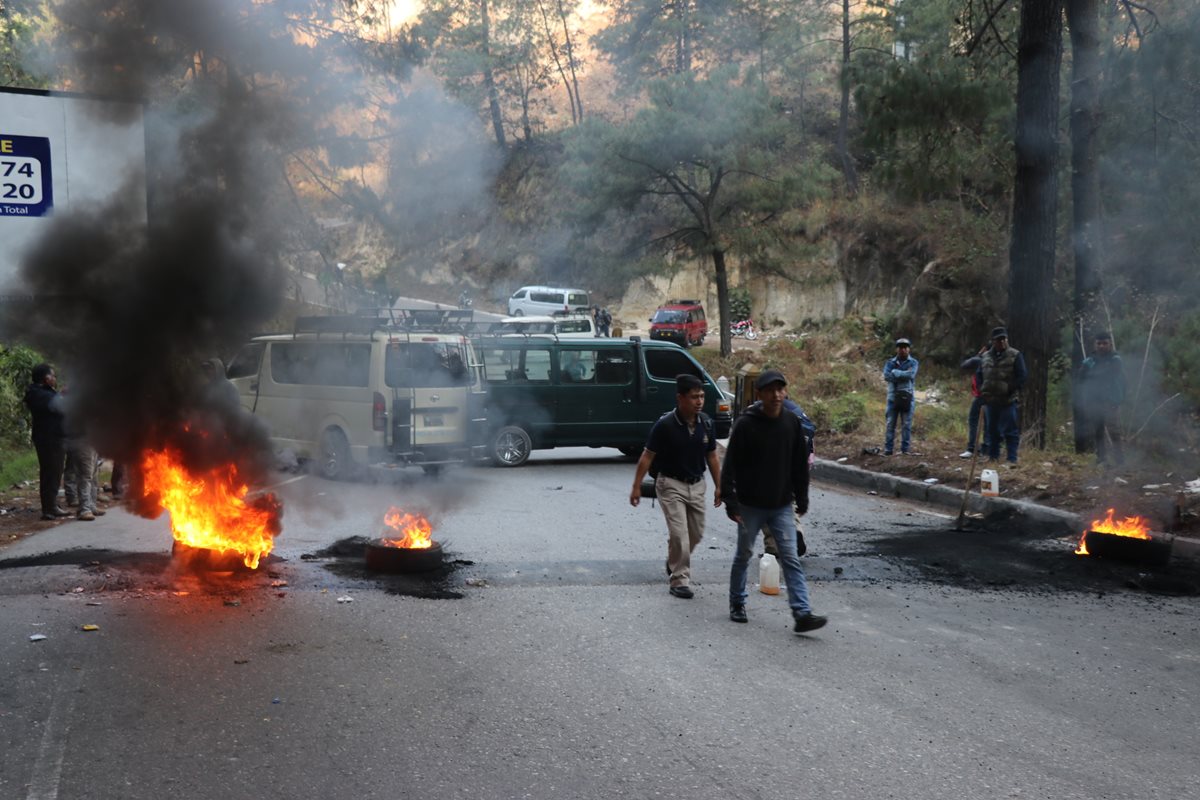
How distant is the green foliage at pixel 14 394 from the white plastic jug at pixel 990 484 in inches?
544

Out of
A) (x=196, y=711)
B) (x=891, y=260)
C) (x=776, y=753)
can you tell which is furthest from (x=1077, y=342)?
(x=891, y=260)

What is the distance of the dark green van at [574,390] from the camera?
15773 mm

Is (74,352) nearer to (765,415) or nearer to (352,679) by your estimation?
(352,679)

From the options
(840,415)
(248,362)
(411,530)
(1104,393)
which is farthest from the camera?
(840,415)

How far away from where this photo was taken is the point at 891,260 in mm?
37250

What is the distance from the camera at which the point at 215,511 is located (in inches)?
326

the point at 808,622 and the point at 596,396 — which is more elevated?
the point at 596,396

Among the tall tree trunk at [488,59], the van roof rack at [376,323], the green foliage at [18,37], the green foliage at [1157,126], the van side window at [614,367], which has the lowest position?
the van side window at [614,367]

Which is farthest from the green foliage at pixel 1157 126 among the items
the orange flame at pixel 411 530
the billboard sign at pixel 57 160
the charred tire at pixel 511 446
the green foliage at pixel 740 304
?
the green foliage at pixel 740 304

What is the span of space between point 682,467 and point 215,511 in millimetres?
3681

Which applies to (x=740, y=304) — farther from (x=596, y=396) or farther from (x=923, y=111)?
(x=923, y=111)

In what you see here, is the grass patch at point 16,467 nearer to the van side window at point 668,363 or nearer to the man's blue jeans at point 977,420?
the van side window at point 668,363

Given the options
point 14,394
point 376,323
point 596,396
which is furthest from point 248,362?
point 596,396

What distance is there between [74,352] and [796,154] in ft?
117
